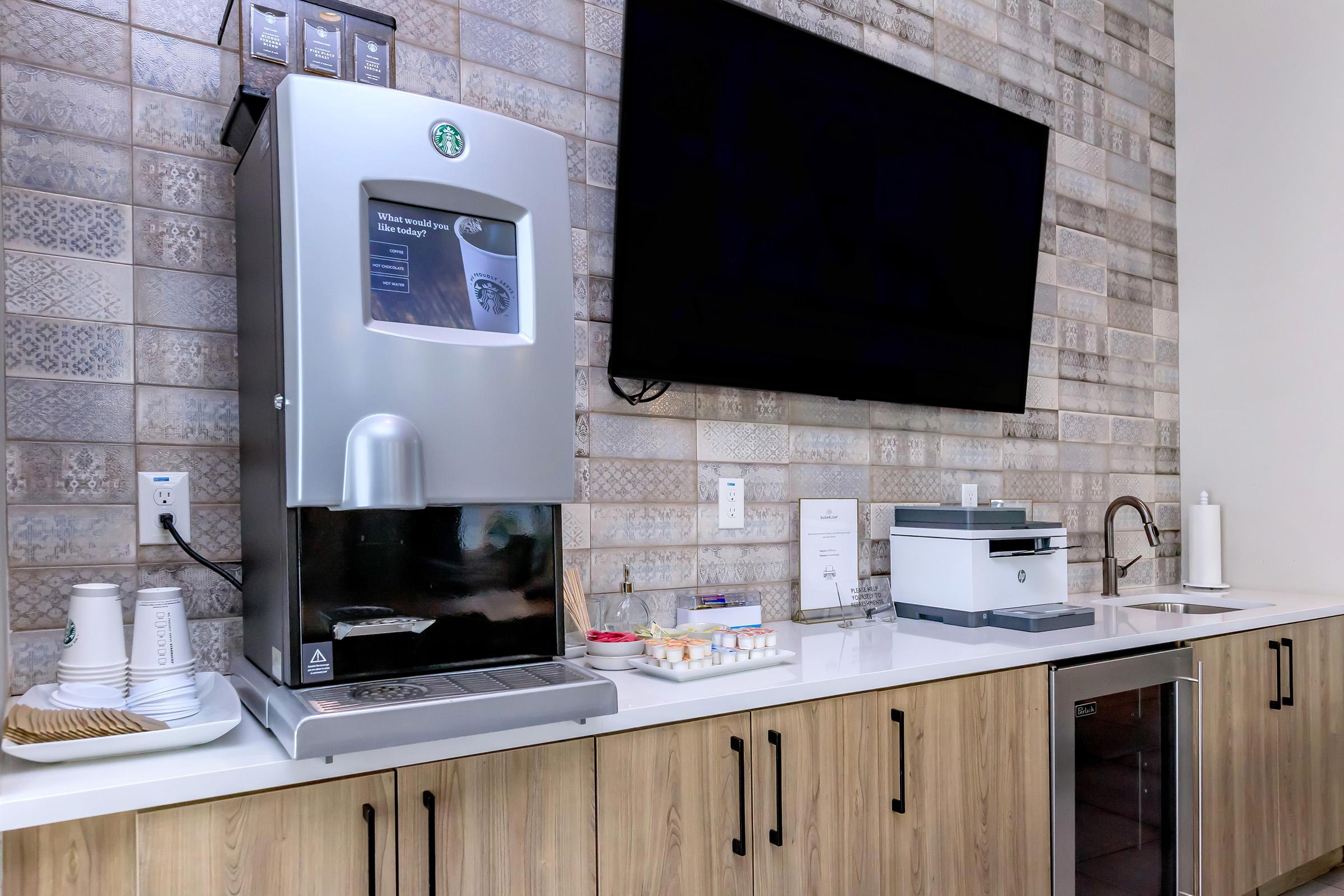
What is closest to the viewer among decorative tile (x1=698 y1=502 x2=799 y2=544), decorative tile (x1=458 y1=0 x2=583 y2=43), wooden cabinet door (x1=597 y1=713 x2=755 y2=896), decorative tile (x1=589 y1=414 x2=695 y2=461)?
wooden cabinet door (x1=597 y1=713 x2=755 y2=896)

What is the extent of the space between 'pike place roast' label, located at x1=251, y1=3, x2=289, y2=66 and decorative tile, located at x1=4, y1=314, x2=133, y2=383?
50 cm

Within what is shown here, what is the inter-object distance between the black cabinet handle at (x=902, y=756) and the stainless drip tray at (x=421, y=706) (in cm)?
68

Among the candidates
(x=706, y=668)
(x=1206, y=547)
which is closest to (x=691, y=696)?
(x=706, y=668)

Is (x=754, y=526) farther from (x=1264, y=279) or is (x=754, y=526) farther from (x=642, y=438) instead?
(x=1264, y=279)

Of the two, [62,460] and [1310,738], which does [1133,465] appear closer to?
[1310,738]

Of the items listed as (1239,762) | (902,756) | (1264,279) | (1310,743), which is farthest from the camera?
(1264,279)

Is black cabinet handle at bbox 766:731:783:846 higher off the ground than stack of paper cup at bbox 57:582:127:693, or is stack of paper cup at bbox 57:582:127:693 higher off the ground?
stack of paper cup at bbox 57:582:127:693

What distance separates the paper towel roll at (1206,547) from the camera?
3154mm

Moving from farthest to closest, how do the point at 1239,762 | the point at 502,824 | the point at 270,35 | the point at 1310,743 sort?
the point at 1310,743
the point at 1239,762
the point at 270,35
the point at 502,824

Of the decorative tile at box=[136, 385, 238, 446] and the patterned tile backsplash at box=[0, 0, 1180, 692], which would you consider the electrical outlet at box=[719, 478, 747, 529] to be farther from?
the decorative tile at box=[136, 385, 238, 446]

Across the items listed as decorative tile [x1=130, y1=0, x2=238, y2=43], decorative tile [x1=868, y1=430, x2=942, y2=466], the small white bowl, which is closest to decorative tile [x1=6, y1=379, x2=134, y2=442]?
decorative tile [x1=130, y1=0, x2=238, y2=43]

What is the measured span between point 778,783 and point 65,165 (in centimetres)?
155

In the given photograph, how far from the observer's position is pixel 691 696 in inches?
57.2

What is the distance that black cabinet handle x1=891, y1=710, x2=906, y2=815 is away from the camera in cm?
168
